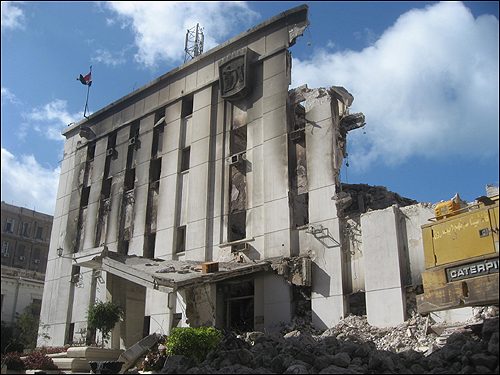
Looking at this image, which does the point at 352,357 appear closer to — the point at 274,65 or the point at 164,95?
the point at 274,65

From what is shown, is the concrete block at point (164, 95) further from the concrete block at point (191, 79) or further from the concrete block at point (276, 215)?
the concrete block at point (276, 215)

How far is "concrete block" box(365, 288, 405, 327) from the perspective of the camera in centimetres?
1545

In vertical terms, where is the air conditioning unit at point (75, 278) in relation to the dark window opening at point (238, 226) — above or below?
below

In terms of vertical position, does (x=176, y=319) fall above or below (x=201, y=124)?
below

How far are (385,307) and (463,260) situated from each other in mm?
6020

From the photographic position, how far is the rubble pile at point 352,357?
10523 millimetres

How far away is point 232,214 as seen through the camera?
2211 cm

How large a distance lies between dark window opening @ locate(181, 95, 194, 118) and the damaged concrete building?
0.20ft

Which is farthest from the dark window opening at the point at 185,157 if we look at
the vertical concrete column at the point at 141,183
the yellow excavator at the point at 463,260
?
the yellow excavator at the point at 463,260

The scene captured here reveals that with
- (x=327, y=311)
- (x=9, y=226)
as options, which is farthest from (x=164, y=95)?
(x=9, y=226)

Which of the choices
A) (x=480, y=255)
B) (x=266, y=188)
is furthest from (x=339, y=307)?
(x=480, y=255)

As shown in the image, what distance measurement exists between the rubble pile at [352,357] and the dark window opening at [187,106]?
15.7 m

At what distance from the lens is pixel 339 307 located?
56.0 feet

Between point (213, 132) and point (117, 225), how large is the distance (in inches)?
334
